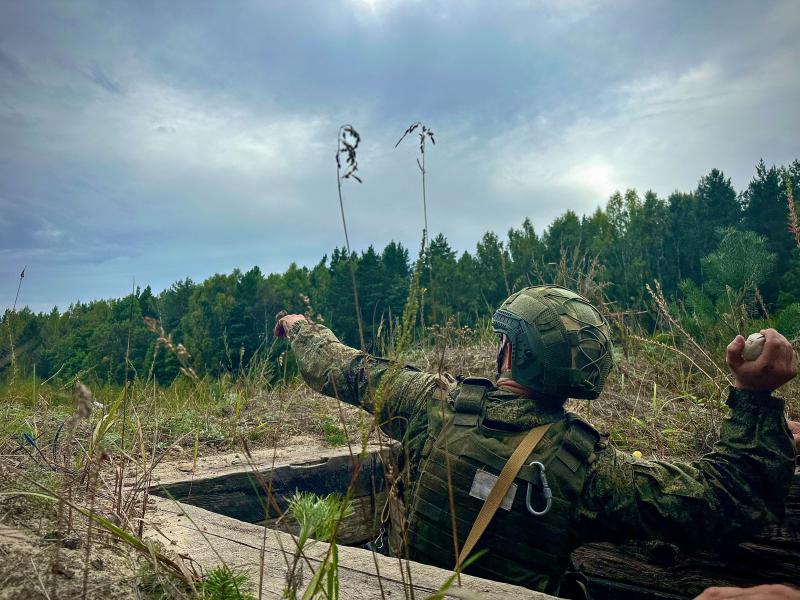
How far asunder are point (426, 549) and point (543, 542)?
52 centimetres

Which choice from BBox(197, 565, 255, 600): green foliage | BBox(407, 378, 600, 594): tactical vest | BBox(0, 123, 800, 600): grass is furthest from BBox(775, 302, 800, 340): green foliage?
BBox(197, 565, 255, 600): green foliage

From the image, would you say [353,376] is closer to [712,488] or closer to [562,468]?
[562,468]

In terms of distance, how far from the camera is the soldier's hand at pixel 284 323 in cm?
363

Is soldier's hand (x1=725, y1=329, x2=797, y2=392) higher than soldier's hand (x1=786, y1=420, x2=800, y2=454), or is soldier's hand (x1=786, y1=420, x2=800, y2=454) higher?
soldier's hand (x1=725, y1=329, x2=797, y2=392)

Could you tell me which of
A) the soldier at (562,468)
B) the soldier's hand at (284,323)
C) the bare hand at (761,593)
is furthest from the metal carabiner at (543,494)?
the soldier's hand at (284,323)

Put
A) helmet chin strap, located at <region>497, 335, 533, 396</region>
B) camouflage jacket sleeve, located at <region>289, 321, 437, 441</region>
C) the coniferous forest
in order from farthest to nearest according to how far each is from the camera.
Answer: the coniferous forest → camouflage jacket sleeve, located at <region>289, 321, 437, 441</region> → helmet chin strap, located at <region>497, 335, 533, 396</region>

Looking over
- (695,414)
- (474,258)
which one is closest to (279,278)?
(474,258)

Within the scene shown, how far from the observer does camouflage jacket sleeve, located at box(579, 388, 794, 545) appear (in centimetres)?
233

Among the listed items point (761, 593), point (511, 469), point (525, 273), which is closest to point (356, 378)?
point (511, 469)

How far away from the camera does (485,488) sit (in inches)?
94.6

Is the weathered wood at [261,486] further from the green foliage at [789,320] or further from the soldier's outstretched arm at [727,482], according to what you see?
the green foliage at [789,320]

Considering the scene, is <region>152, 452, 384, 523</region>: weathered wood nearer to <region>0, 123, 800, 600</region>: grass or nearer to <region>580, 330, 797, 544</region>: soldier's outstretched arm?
<region>0, 123, 800, 600</region>: grass

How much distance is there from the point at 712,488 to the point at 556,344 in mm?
842

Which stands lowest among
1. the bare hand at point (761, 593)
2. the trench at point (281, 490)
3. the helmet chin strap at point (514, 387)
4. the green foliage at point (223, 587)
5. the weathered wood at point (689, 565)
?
the weathered wood at point (689, 565)
